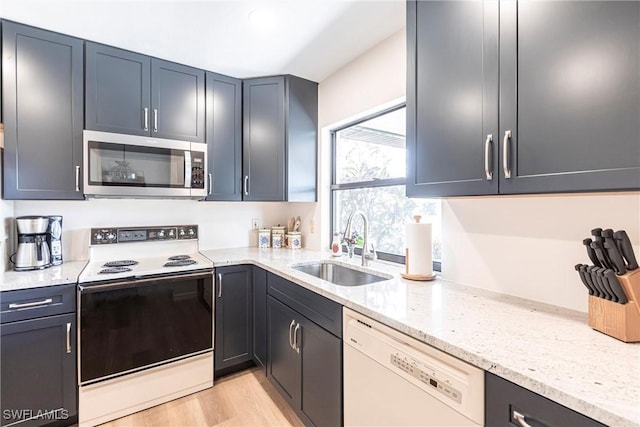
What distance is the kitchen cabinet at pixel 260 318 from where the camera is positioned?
6.77 feet

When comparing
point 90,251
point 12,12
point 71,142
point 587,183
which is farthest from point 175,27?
point 587,183

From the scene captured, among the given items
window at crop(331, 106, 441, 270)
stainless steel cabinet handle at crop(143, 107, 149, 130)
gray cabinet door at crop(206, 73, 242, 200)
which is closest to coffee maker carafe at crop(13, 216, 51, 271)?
stainless steel cabinet handle at crop(143, 107, 149, 130)

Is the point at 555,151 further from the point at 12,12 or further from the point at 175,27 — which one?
the point at 12,12

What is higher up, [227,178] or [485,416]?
[227,178]

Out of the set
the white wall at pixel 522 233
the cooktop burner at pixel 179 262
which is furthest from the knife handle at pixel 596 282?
the cooktop burner at pixel 179 262

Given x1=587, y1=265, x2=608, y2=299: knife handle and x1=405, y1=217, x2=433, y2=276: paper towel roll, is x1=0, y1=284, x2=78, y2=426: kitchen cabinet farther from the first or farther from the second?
x1=587, y1=265, x2=608, y2=299: knife handle

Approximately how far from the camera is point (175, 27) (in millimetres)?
1766

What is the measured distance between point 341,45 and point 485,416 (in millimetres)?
2096

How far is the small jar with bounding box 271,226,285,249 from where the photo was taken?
9.11 ft

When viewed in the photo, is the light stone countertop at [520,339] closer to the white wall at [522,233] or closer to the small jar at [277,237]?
the white wall at [522,233]

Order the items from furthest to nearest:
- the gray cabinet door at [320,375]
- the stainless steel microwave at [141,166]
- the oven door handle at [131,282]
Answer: the stainless steel microwave at [141,166] < the oven door handle at [131,282] < the gray cabinet door at [320,375]

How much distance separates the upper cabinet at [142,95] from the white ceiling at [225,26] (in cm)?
8

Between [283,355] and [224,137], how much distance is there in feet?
5.66

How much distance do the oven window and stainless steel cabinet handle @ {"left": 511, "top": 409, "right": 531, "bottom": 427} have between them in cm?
220
